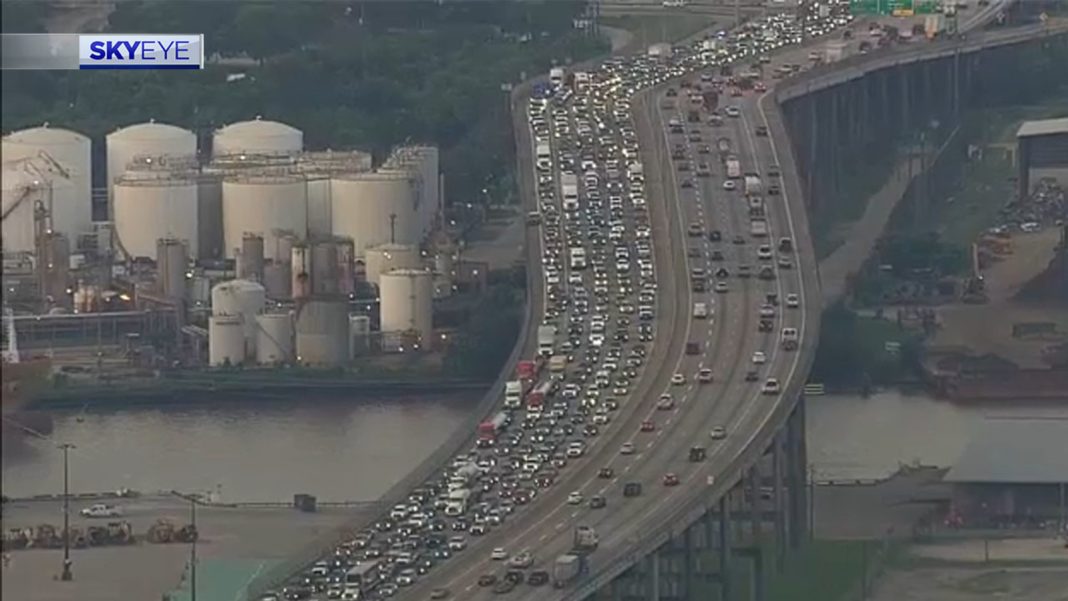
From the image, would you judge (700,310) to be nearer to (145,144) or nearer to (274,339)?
(274,339)

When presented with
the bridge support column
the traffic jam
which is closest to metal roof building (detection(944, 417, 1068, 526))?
the traffic jam

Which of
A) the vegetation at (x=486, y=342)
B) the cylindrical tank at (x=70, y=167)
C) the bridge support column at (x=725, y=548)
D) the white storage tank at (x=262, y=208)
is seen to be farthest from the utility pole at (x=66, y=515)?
the white storage tank at (x=262, y=208)

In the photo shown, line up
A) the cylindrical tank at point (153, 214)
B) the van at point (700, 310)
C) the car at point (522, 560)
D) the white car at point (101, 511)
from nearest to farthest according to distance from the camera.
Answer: the car at point (522, 560)
the white car at point (101, 511)
the van at point (700, 310)
the cylindrical tank at point (153, 214)

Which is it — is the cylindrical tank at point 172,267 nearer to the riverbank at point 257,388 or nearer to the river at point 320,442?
the riverbank at point 257,388

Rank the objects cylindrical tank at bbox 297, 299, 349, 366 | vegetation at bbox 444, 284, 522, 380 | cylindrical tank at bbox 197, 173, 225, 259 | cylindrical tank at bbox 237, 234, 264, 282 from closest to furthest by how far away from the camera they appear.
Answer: vegetation at bbox 444, 284, 522, 380 → cylindrical tank at bbox 297, 299, 349, 366 → cylindrical tank at bbox 237, 234, 264, 282 → cylindrical tank at bbox 197, 173, 225, 259

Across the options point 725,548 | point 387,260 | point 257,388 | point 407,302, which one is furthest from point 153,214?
point 725,548

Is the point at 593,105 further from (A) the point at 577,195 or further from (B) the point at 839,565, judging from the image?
(B) the point at 839,565

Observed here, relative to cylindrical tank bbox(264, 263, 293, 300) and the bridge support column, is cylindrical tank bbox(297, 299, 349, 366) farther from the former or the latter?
the bridge support column
